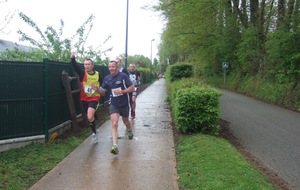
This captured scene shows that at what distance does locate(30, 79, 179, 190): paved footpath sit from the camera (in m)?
4.93

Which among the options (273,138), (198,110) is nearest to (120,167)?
(198,110)

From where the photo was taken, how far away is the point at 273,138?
895 cm

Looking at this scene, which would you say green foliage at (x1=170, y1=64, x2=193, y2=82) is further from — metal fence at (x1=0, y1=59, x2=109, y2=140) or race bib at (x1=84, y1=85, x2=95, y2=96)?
race bib at (x1=84, y1=85, x2=95, y2=96)

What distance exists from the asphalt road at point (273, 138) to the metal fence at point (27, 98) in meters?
4.37

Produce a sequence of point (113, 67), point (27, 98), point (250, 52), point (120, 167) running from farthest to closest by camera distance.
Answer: point (250, 52)
point (27, 98)
point (113, 67)
point (120, 167)

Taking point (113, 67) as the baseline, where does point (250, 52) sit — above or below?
above

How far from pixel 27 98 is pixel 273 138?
231 inches

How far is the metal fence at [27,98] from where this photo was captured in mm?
6613

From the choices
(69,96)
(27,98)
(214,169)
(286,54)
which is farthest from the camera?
(286,54)

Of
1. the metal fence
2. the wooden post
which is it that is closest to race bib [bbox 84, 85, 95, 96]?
the metal fence

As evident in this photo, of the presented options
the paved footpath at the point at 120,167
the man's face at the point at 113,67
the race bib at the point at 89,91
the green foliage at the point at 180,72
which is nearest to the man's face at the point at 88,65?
the race bib at the point at 89,91

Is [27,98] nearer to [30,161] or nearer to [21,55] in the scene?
[30,161]

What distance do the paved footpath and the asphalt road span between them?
181cm

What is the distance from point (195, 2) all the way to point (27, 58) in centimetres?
1529
